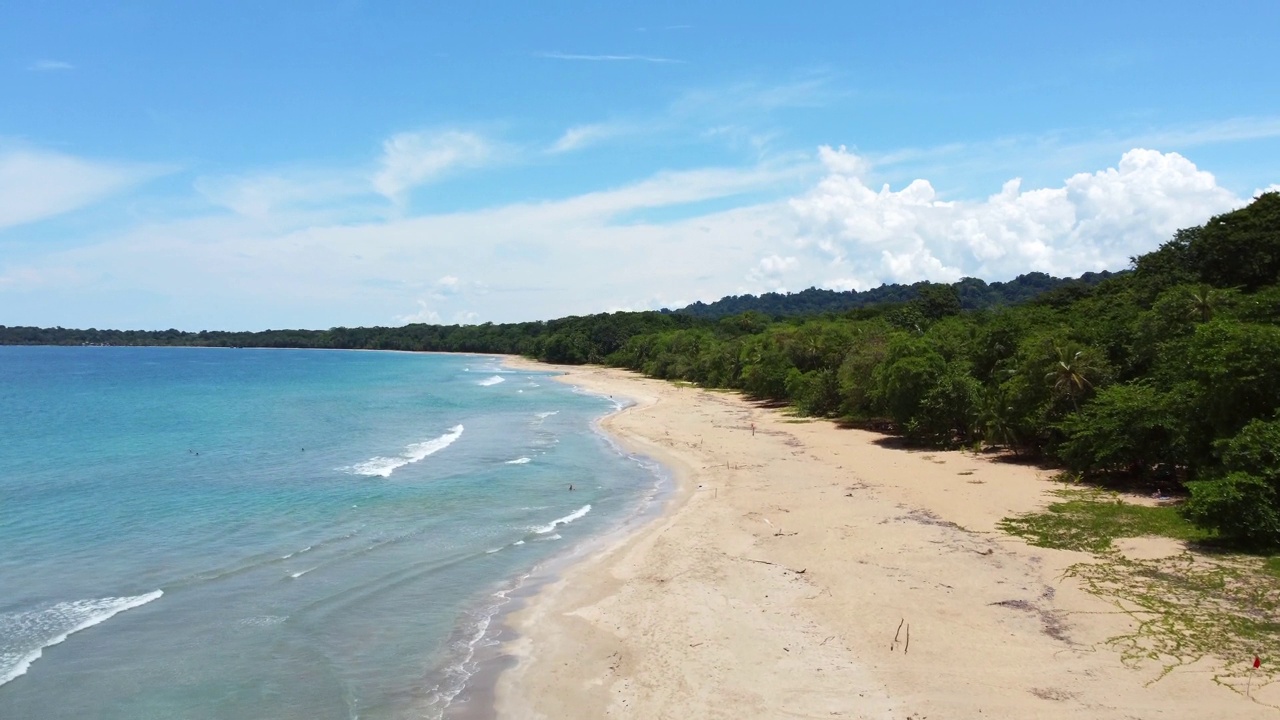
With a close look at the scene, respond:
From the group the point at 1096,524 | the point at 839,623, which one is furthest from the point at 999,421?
the point at 839,623

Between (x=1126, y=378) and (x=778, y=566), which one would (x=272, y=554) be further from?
(x=1126, y=378)

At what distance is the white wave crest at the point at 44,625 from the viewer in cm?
1441

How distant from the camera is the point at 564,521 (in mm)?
25562

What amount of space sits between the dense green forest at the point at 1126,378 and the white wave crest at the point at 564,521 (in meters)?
16.9

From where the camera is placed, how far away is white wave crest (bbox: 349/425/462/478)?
115 feet

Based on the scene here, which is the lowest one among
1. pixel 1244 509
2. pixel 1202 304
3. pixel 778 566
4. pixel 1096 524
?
pixel 778 566

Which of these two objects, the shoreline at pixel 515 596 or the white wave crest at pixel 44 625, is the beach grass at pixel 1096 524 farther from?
the white wave crest at pixel 44 625

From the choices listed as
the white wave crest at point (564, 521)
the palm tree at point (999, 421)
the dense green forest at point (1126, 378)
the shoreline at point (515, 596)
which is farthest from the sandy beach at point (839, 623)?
the palm tree at point (999, 421)

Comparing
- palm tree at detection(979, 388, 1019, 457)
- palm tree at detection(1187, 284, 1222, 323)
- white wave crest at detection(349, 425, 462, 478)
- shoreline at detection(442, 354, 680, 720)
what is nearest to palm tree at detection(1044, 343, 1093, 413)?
palm tree at detection(979, 388, 1019, 457)

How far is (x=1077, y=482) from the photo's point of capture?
2748 cm

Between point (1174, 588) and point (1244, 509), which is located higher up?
point (1244, 509)

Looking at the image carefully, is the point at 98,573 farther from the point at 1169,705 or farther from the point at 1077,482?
the point at 1077,482

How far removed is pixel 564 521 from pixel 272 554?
8578mm

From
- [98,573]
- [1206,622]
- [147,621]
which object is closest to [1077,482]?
[1206,622]
